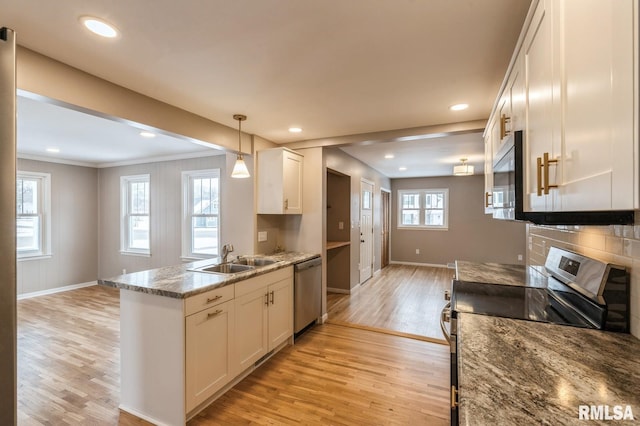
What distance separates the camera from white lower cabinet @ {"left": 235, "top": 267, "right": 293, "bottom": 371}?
2402 millimetres

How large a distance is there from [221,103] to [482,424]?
8.80ft

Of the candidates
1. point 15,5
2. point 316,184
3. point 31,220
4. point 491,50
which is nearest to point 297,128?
point 316,184

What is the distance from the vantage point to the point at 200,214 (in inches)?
197

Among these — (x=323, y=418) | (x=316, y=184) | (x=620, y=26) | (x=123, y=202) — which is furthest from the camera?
(x=123, y=202)

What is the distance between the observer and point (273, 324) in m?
2.82

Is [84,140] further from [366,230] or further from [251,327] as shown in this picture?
[366,230]

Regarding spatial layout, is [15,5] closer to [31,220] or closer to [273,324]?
[273,324]

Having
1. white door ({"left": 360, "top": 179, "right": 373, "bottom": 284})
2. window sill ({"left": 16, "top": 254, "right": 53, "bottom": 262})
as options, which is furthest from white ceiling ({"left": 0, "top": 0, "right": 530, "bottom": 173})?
window sill ({"left": 16, "top": 254, "right": 53, "bottom": 262})

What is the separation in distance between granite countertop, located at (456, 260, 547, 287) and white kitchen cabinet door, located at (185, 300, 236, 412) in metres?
1.75

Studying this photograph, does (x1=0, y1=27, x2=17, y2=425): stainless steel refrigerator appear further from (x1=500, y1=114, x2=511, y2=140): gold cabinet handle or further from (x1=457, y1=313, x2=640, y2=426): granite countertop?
(x1=500, y1=114, x2=511, y2=140): gold cabinet handle

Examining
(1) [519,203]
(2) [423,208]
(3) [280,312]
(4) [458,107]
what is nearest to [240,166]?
(3) [280,312]

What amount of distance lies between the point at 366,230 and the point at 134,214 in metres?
4.60

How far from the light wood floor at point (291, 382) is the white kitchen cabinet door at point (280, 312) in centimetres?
18

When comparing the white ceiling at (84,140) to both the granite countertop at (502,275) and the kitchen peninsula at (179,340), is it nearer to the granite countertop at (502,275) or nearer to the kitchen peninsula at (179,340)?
the kitchen peninsula at (179,340)
